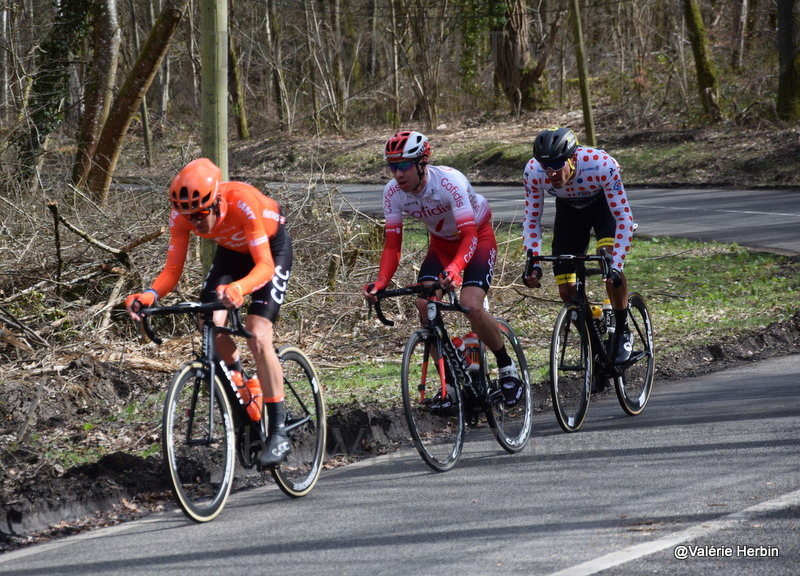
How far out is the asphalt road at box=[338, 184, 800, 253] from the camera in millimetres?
16703

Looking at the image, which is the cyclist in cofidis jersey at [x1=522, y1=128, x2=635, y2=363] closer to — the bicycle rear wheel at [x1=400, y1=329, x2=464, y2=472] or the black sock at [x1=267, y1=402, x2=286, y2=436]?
the bicycle rear wheel at [x1=400, y1=329, x2=464, y2=472]

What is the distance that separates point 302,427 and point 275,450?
2.40ft

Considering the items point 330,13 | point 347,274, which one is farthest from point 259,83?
point 347,274

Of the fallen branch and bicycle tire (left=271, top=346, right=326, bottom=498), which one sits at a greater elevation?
the fallen branch

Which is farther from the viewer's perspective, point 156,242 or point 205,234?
point 156,242

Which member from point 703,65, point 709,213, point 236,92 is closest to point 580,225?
point 709,213

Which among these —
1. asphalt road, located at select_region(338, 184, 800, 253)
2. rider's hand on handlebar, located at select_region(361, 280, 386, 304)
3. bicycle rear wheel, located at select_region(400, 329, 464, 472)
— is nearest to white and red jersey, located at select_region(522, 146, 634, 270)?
bicycle rear wheel, located at select_region(400, 329, 464, 472)

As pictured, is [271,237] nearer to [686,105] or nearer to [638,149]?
[638,149]

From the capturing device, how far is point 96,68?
16.5 m

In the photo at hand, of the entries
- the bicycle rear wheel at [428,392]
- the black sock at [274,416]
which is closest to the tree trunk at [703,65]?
the bicycle rear wheel at [428,392]

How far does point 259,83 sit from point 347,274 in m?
50.8

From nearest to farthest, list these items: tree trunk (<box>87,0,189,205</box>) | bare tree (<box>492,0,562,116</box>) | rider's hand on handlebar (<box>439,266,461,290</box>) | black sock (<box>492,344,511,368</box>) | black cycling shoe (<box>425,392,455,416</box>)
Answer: rider's hand on handlebar (<box>439,266,461,290</box>)
black cycling shoe (<box>425,392,455,416</box>)
black sock (<box>492,344,511,368</box>)
tree trunk (<box>87,0,189,205</box>)
bare tree (<box>492,0,562,116</box>)

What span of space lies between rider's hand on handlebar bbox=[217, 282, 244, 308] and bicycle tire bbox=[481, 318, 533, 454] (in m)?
2.08

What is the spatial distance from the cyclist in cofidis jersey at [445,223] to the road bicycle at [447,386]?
92 mm
